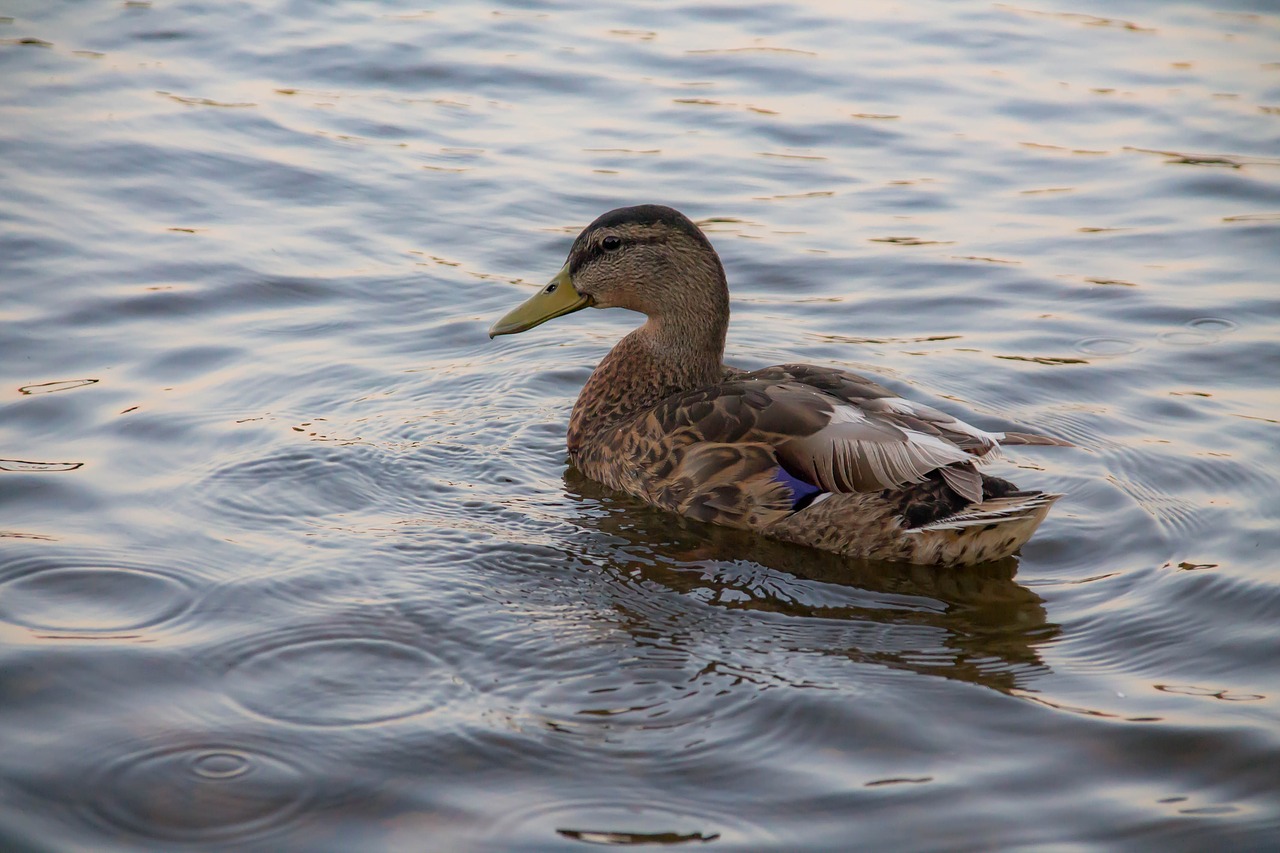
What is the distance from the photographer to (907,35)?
13.3 meters

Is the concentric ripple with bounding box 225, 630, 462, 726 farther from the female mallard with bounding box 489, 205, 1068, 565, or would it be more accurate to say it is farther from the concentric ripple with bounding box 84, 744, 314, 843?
the female mallard with bounding box 489, 205, 1068, 565

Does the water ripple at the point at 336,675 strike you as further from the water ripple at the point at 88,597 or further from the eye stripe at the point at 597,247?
the eye stripe at the point at 597,247

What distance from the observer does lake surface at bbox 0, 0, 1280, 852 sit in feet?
14.3

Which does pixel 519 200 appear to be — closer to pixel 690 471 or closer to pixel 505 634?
pixel 690 471

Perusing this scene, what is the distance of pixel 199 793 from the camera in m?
4.19

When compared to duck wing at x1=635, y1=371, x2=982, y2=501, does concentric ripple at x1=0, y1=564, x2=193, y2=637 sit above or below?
below

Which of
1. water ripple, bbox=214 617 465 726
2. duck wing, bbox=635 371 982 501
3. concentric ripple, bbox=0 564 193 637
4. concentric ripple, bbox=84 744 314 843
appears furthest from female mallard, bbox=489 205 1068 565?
concentric ripple, bbox=84 744 314 843

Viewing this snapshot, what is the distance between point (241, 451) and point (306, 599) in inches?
54.5

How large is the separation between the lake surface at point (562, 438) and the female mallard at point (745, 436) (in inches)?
6.6

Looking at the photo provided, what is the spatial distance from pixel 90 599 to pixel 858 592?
9.41 ft

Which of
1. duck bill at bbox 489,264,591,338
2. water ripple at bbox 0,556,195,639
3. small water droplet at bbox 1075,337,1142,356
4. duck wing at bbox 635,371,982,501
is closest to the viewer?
water ripple at bbox 0,556,195,639

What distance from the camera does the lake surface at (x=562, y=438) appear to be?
434cm

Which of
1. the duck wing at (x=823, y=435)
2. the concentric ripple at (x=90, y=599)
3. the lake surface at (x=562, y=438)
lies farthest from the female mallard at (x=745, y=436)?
the concentric ripple at (x=90, y=599)

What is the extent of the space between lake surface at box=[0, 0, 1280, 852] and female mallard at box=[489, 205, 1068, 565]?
17 cm
